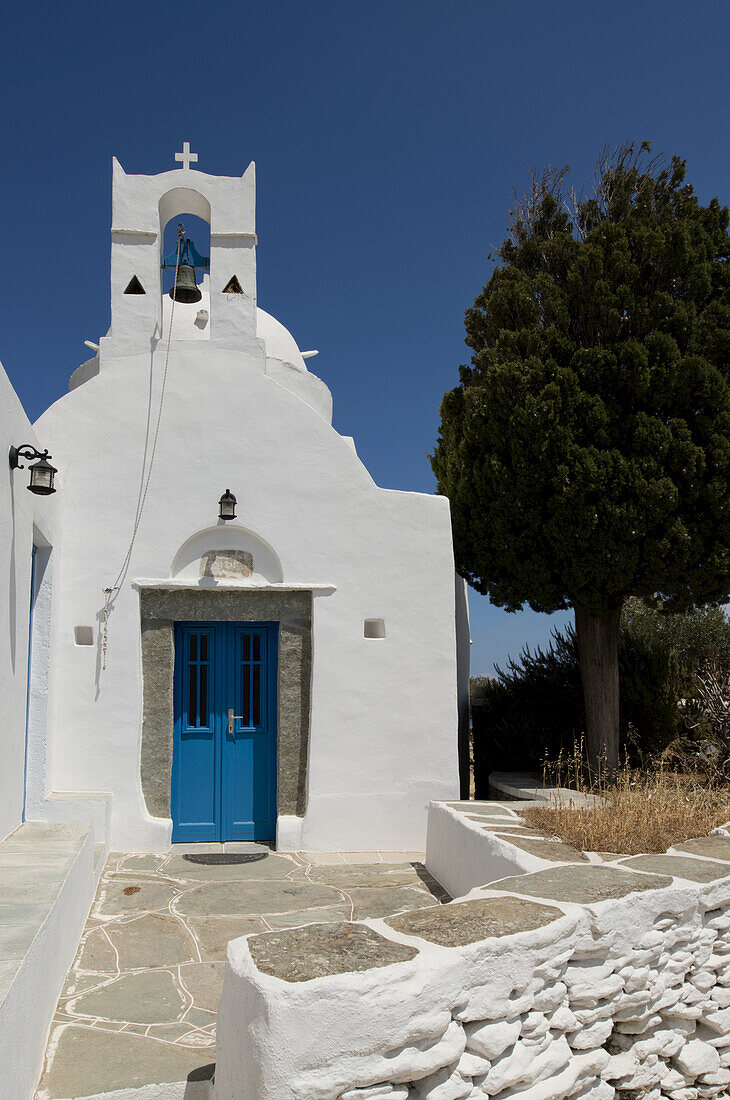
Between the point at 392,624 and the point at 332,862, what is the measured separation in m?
2.30

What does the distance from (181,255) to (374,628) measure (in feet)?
14.6

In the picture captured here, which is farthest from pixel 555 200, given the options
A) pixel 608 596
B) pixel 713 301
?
pixel 608 596

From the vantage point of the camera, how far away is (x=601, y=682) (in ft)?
31.0

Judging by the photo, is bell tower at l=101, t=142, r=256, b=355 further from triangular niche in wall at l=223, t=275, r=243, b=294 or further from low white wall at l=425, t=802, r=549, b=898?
low white wall at l=425, t=802, r=549, b=898

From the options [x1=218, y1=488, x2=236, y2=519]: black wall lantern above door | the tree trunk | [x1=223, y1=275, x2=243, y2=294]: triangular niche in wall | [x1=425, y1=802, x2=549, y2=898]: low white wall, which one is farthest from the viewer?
the tree trunk

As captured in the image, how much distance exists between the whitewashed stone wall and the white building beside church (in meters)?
3.59

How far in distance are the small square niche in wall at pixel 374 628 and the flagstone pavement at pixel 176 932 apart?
209cm

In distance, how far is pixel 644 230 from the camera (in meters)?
9.12

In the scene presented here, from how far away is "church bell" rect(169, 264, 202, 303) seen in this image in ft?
26.6

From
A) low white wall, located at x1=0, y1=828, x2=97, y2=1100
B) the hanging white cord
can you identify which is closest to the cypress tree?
the hanging white cord

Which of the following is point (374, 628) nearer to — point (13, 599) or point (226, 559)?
point (226, 559)

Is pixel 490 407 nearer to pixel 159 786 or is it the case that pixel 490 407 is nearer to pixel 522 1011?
pixel 159 786

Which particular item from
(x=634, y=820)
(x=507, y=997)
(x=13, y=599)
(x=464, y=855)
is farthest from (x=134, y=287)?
(x=507, y=997)

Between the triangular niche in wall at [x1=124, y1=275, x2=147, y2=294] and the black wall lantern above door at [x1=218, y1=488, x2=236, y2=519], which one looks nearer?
the black wall lantern above door at [x1=218, y1=488, x2=236, y2=519]
